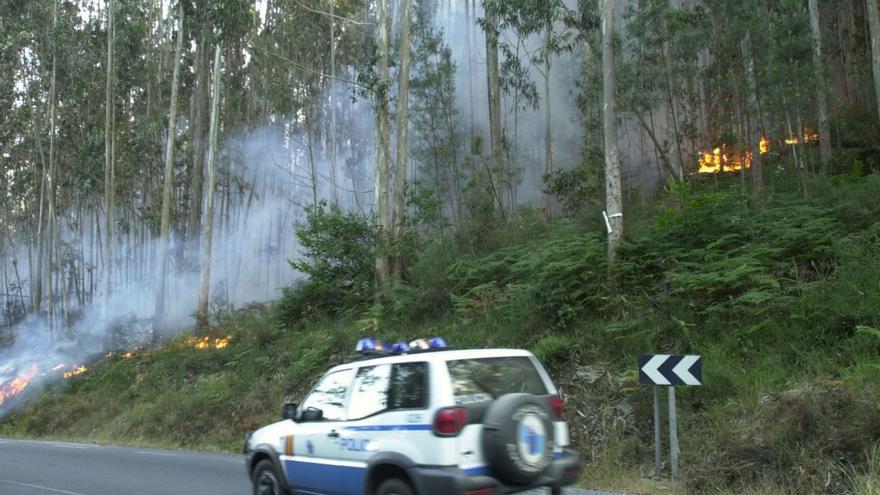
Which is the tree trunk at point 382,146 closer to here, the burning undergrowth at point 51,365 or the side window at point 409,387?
the burning undergrowth at point 51,365

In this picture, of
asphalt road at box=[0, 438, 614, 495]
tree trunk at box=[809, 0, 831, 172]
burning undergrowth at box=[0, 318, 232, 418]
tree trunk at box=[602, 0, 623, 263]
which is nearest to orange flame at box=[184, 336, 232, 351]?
burning undergrowth at box=[0, 318, 232, 418]

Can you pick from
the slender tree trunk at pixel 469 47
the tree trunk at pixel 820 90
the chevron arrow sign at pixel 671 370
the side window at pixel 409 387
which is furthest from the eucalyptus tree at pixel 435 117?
the side window at pixel 409 387

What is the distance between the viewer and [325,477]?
6.60 meters

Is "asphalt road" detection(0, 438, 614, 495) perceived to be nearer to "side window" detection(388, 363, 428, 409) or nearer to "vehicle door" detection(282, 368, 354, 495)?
"vehicle door" detection(282, 368, 354, 495)

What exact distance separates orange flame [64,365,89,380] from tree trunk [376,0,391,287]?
1381 cm

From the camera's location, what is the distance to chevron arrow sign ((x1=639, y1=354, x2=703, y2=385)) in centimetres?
830

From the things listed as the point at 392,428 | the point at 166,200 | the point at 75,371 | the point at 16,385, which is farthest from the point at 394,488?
the point at 16,385

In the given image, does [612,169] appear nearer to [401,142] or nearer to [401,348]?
[401,142]

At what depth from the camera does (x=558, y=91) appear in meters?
34.6

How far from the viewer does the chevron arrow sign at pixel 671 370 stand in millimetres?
8297

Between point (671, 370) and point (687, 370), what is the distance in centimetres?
22

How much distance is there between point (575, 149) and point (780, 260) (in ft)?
71.2

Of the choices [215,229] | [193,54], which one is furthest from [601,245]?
[215,229]

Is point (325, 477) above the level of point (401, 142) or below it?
below
